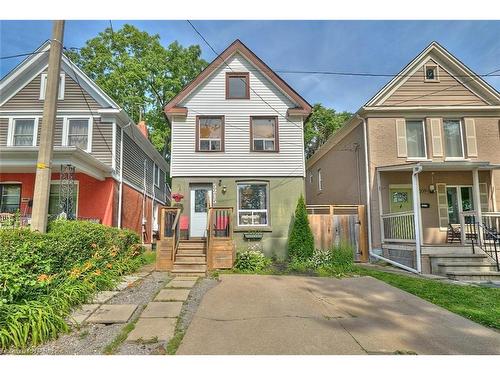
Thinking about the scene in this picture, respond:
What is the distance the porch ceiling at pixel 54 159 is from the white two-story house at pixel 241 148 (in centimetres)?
270

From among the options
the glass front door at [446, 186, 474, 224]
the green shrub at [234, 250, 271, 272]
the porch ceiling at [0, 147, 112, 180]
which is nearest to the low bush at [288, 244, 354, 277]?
the green shrub at [234, 250, 271, 272]

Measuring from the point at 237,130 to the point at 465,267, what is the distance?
8144mm

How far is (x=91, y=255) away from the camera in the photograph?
673 cm

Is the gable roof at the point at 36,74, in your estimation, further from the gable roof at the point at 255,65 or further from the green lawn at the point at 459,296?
the green lawn at the point at 459,296

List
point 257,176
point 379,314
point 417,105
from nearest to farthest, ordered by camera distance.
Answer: point 379,314 → point 257,176 → point 417,105

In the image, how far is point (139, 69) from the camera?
22203 mm

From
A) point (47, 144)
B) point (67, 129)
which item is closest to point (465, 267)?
point (47, 144)

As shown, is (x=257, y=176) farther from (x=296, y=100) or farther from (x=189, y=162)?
(x=296, y=100)

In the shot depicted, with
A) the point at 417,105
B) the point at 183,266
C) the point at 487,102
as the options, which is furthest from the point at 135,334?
the point at 487,102

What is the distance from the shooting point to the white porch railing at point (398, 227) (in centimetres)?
1006

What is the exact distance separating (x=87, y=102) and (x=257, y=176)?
23.2 ft

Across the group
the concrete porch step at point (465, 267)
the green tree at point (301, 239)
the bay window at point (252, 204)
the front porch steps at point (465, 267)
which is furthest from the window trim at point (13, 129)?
the concrete porch step at point (465, 267)

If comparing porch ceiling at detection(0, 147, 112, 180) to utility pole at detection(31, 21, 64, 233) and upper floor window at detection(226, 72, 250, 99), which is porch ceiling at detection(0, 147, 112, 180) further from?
upper floor window at detection(226, 72, 250, 99)

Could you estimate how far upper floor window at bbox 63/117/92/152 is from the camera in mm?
11984
